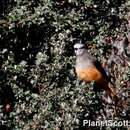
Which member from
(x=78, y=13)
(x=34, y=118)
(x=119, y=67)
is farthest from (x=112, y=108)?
(x=78, y=13)

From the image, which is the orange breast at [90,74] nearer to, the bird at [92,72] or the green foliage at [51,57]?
the bird at [92,72]

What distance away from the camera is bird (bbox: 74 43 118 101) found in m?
6.62

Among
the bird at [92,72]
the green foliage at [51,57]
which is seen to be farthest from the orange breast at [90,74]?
the green foliage at [51,57]

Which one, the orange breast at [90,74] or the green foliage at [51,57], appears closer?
the green foliage at [51,57]

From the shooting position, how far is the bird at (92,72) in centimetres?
662

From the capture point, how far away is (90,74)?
662 centimetres

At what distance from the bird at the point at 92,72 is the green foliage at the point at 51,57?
0.14m

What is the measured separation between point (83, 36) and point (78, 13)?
390mm

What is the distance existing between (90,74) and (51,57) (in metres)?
0.71

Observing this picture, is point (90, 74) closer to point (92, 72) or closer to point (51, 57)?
point (92, 72)

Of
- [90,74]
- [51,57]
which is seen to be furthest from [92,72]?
[51,57]

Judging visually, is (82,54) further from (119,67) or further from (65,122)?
(65,122)

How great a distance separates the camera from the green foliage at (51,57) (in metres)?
6.35

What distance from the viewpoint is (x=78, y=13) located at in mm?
7207
